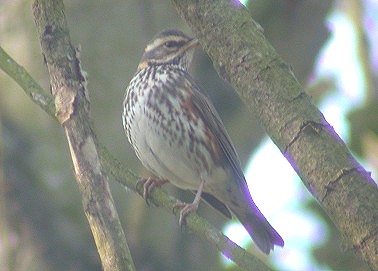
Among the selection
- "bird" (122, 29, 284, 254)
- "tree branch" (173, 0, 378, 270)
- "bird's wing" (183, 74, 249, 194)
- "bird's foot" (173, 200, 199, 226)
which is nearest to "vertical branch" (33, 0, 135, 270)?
"tree branch" (173, 0, 378, 270)

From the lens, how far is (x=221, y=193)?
19.0ft

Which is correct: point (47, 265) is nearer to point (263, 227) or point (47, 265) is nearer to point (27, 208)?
point (27, 208)

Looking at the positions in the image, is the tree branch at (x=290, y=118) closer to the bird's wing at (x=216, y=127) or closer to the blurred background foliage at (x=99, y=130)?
the bird's wing at (x=216, y=127)

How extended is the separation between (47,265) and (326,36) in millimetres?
2938

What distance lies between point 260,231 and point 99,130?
71.0 inches

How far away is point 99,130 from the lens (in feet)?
22.5

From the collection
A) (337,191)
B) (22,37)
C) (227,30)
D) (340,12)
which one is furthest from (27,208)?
(337,191)

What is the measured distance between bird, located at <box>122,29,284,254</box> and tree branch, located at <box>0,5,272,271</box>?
1096 mm

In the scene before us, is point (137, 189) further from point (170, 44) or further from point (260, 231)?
point (170, 44)

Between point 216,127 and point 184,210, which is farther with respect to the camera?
point 216,127

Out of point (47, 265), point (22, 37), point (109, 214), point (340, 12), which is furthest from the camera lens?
point (340, 12)

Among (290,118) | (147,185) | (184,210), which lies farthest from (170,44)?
(290,118)

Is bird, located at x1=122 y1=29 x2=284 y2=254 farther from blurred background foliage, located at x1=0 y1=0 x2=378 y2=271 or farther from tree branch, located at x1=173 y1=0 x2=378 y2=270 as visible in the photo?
tree branch, located at x1=173 y1=0 x2=378 y2=270

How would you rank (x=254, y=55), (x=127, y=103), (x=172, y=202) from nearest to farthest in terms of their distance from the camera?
1. (x=254, y=55)
2. (x=172, y=202)
3. (x=127, y=103)
